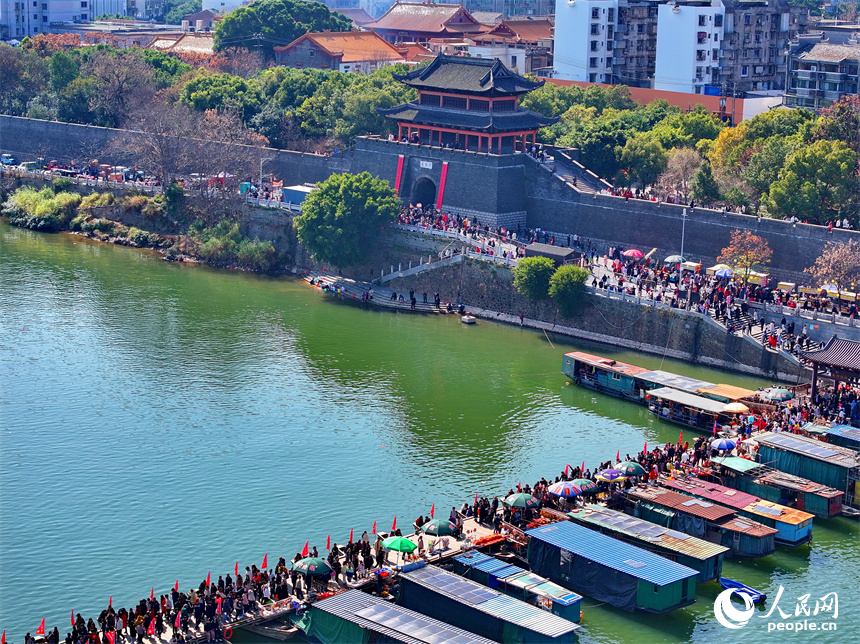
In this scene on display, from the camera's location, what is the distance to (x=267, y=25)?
137 meters

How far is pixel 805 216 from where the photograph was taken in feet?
250

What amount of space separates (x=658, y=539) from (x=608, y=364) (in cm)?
2047

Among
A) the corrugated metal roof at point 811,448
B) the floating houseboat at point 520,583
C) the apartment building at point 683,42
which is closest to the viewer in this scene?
the floating houseboat at point 520,583

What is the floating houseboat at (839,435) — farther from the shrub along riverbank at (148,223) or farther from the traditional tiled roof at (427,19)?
the traditional tiled roof at (427,19)

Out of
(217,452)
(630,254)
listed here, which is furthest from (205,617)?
(630,254)

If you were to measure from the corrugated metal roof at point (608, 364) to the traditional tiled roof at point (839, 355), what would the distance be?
8224 millimetres

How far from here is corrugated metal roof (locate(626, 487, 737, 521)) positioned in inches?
1841

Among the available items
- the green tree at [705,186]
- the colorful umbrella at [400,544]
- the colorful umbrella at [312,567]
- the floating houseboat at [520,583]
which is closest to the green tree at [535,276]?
the green tree at [705,186]

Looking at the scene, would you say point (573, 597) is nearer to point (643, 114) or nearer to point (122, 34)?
point (643, 114)

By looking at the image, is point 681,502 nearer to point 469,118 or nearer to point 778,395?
point 778,395

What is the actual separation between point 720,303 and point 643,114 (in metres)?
31.7

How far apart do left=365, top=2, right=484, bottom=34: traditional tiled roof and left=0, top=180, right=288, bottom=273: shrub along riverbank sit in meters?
63.7

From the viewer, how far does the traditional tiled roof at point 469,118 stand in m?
86.6

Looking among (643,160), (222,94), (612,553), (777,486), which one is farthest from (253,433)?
(222,94)
